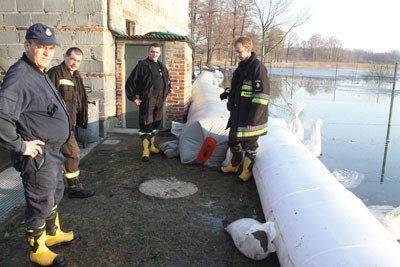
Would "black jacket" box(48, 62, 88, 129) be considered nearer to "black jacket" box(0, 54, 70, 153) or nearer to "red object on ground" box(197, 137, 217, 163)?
"black jacket" box(0, 54, 70, 153)

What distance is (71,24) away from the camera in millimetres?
6863

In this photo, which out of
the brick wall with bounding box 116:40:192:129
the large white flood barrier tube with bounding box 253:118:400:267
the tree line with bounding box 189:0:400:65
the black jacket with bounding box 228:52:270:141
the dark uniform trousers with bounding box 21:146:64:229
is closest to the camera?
the large white flood barrier tube with bounding box 253:118:400:267

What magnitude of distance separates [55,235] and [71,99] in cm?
174

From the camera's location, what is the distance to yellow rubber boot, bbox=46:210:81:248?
310 cm

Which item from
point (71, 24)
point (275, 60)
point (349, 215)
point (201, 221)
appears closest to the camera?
point (349, 215)

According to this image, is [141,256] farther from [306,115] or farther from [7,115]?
[306,115]

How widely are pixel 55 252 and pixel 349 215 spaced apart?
2.54m

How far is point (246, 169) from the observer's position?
4.86 m

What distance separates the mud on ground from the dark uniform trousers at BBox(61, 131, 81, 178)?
344 millimetres

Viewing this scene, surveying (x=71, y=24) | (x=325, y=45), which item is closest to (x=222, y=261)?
(x=71, y=24)

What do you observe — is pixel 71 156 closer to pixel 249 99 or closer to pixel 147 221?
Answer: pixel 147 221

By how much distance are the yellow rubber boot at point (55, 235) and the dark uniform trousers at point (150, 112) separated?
9.28 feet

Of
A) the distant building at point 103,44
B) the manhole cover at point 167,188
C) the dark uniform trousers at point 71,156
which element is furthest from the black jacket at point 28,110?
the distant building at point 103,44

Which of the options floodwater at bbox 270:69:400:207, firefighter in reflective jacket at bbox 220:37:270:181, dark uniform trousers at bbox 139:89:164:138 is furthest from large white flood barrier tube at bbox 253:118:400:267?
dark uniform trousers at bbox 139:89:164:138
